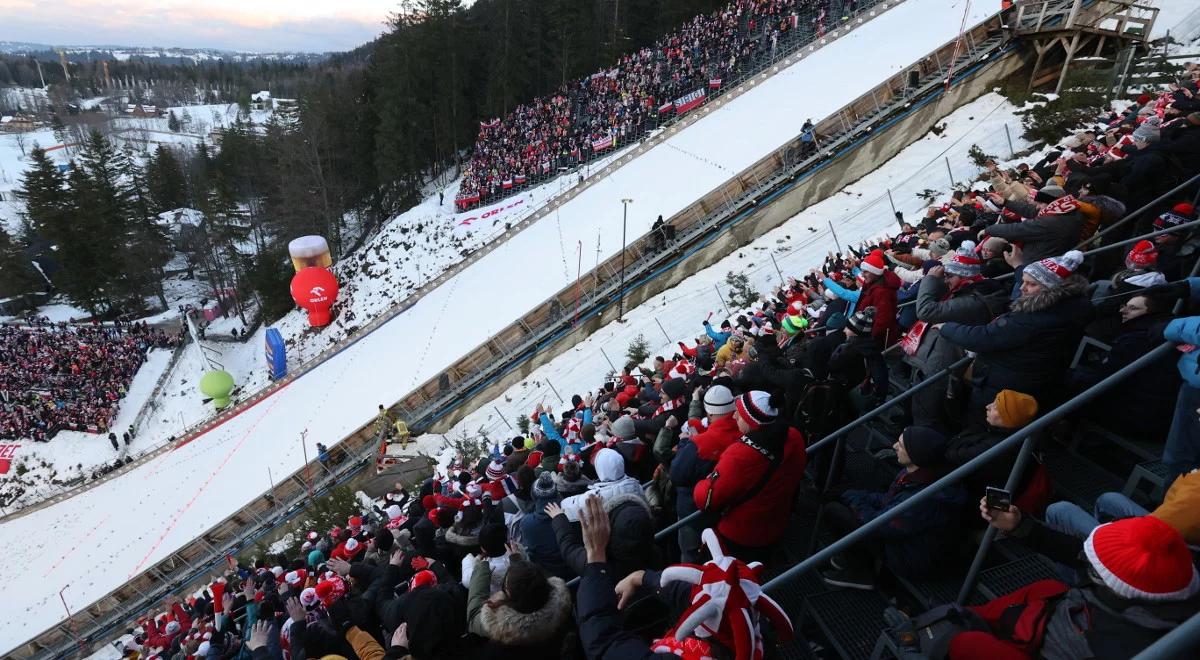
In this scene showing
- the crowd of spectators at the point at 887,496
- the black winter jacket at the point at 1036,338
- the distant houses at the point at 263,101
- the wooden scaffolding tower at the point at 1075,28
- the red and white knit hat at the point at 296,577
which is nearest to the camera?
the crowd of spectators at the point at 887,496

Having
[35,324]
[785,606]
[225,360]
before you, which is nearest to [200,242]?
[35,324]

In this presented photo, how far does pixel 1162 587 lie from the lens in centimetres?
162

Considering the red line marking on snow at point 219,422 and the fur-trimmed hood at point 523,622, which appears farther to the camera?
the red line marking on snow at point 219,422

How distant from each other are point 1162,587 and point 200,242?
→ 4308 centimetres

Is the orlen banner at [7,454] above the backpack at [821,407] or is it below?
below

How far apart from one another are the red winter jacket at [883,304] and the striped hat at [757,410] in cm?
248

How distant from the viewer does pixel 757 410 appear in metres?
3.11

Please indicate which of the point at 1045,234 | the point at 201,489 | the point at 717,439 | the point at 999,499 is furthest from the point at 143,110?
the point at 999,499

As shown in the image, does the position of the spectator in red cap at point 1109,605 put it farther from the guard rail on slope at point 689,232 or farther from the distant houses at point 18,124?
the distant houses at point 18,124

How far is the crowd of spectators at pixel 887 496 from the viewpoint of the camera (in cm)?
199

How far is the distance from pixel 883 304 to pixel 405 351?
1401 cm

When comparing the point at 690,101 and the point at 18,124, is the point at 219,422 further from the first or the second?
the point at 18,124

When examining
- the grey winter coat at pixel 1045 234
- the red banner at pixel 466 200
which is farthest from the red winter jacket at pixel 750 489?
the red banner at pixel 466 200

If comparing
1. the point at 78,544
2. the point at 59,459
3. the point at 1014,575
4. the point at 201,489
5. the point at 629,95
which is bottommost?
the point at 59,459
